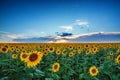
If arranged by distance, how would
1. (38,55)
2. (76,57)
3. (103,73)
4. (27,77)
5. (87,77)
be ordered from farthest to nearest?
(76,57), (103,73), (87,77), (38,55), (27,77)

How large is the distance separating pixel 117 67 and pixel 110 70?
220mm

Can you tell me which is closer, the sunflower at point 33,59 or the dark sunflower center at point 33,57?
the sunflower at point 33,59

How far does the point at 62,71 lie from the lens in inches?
250

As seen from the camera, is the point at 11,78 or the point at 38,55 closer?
the point at 11,78

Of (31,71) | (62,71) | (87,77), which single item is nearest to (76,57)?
(62,71)

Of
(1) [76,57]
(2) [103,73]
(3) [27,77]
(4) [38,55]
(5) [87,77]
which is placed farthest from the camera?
(1) [76,57]

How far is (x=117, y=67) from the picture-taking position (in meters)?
6.37

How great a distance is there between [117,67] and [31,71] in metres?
2.25

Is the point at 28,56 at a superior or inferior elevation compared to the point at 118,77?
superior

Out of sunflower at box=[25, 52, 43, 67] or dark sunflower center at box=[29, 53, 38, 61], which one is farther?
dark sunflower center at box=[29, 53, 38, 61]

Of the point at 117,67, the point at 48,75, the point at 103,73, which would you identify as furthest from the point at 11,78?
the point at 117,67

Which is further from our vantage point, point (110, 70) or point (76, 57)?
point (76, 57)

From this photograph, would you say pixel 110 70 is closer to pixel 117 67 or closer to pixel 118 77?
pixel 117 67

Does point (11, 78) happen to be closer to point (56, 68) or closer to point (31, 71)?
point (31, 71)
